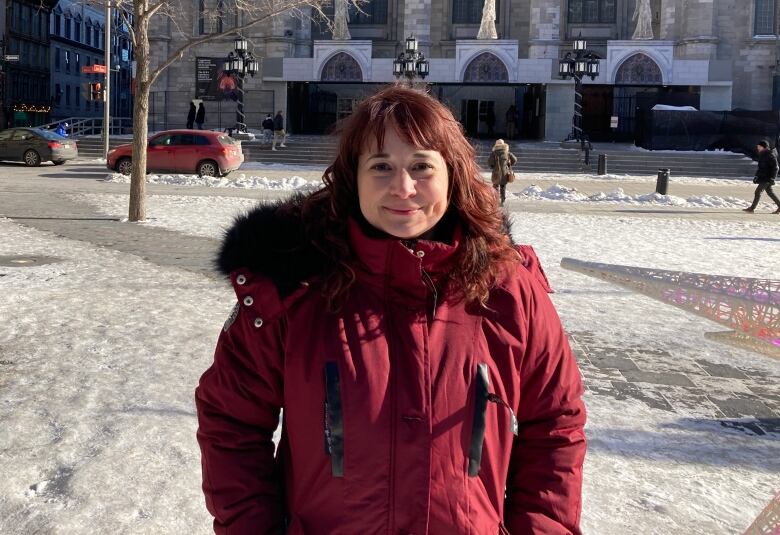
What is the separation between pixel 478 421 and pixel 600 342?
5458 millimetres

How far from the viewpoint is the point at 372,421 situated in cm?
192

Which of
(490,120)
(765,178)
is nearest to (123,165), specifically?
(765,178)

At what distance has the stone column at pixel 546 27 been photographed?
43469mm

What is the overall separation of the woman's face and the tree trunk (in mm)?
12200

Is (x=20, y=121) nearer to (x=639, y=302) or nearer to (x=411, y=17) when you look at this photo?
(x=411, y=17)

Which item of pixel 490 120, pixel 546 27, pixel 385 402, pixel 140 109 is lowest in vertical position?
pixel 385 402

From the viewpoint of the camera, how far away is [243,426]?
2.09 m

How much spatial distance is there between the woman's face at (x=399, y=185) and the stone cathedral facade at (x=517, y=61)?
1482 inches

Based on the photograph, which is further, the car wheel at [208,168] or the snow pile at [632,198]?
the car wheel at [208,168]

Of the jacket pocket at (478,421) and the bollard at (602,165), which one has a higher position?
the bollard at (602,165)

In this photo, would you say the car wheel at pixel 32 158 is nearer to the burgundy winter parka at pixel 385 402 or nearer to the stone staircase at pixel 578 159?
the stone staircase at pixel 578 159

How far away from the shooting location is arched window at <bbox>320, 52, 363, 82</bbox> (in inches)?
1646

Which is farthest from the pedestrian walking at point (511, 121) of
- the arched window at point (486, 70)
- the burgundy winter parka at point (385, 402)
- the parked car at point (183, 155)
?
the burgundy winter parka at point (385, 402)

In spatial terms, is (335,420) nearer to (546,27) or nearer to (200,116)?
(200,116)
